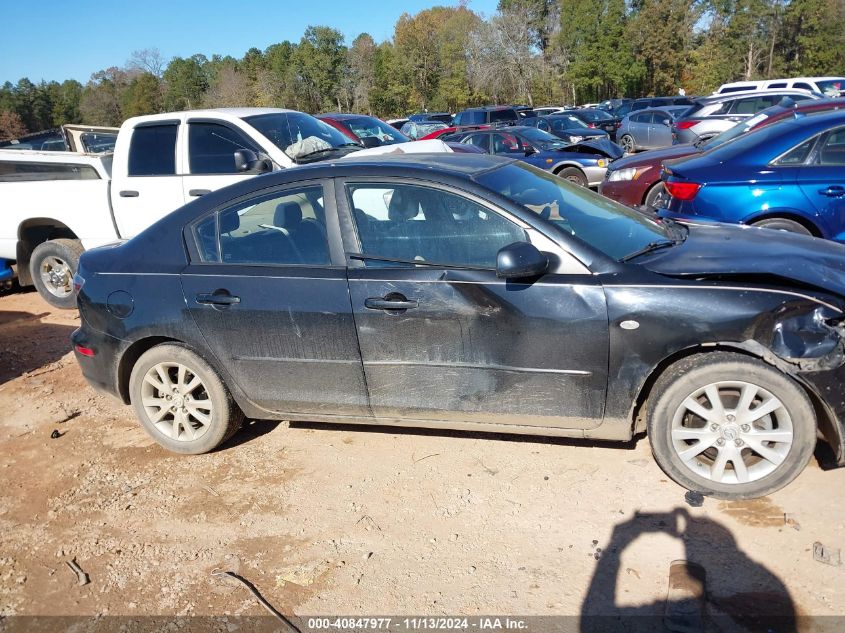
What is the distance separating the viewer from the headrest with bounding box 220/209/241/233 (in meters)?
4.10

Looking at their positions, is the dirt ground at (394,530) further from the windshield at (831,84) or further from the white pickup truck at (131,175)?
the windshield at (831,84)

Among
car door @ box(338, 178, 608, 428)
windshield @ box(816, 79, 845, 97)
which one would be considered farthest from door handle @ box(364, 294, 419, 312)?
windshield @ box(816, 79, 845, 97)

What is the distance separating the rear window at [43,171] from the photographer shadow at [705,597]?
24.5ft

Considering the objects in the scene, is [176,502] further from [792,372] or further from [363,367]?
[792,372]

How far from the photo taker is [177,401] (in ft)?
14.1

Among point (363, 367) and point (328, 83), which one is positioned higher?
point (328, 83)

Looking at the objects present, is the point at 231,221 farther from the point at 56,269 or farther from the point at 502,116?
the point at 502,116

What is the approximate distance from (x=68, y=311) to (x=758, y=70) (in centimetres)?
5148

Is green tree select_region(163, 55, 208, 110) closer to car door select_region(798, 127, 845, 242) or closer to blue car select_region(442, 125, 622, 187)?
blue car select_region(442, 125, 622, 187)

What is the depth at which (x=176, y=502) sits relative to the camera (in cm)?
392

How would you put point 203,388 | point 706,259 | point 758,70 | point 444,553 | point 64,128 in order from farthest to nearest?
point 758,70 < point 64,128 < point 203,388 < point 706,259 < point 444,553

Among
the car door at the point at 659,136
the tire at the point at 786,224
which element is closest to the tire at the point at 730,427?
the tire at the point at 786,224

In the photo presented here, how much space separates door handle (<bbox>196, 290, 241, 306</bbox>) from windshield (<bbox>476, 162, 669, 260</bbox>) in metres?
1.54

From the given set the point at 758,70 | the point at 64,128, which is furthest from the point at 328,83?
the point at 64,128
